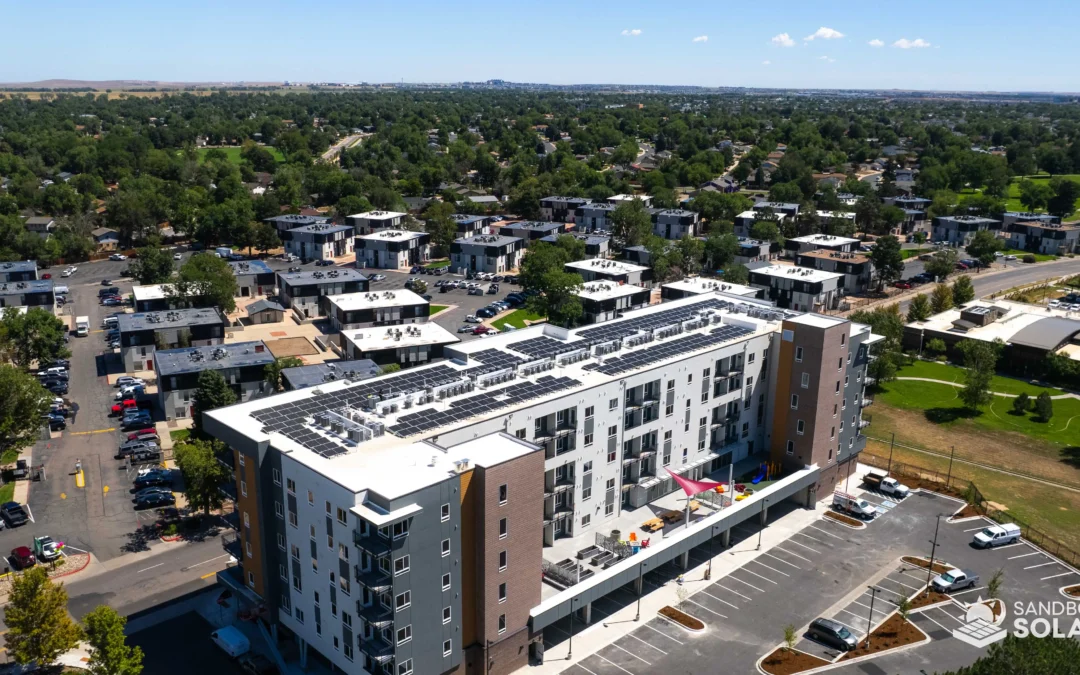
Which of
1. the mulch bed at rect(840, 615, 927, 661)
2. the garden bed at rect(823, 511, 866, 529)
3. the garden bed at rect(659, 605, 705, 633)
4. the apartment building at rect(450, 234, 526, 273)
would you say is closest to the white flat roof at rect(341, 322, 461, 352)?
the garden bed at rect(823, 511, 866, 529)

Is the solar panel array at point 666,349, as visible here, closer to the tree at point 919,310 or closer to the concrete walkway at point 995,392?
the concrete walkway at point 995,392

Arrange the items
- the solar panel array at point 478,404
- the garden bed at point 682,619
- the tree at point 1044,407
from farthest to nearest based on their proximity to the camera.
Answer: the tree at point 1044,407 < the garden bed at point 682,619 < the solar panel array at point 478,404

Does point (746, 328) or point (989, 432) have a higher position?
point (746, 328)

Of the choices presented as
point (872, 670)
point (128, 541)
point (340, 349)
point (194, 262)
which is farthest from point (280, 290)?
point (872, 670)

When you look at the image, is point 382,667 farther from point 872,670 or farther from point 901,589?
point 901,589

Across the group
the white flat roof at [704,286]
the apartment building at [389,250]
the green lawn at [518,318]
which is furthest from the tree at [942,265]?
the apartment building at [389,250]
